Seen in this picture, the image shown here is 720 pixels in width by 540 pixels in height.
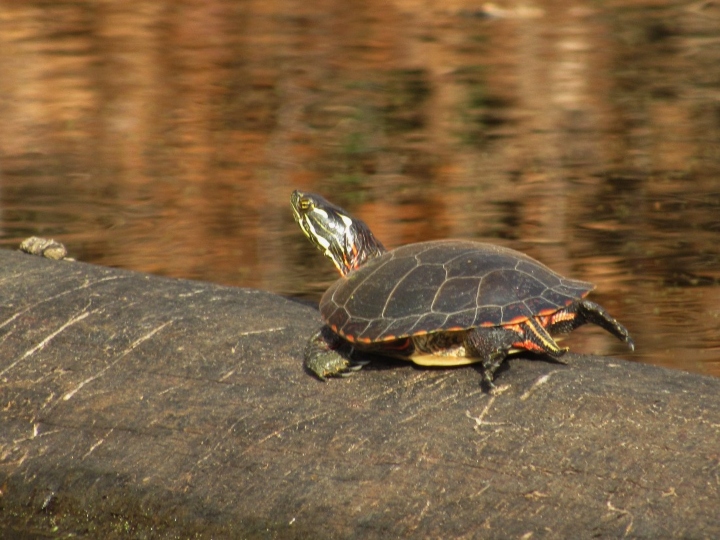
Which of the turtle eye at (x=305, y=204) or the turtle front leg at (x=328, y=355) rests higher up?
the turtle eye at (x=305, y=204)

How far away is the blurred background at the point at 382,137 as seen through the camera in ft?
25.4

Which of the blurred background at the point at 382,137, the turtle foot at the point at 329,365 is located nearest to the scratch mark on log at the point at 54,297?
the turtle foot at the point at 329,365

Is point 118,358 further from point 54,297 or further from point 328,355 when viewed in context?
point 328,355

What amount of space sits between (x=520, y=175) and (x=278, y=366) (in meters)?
5.46

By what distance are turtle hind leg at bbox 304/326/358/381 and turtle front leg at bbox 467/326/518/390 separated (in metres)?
0.57

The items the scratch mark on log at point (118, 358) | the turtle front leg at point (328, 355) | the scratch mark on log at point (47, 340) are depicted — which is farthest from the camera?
the scratch mark on log at point (47, 340)

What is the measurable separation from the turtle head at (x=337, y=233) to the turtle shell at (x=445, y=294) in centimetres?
67

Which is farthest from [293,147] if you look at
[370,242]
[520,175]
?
[370,242]

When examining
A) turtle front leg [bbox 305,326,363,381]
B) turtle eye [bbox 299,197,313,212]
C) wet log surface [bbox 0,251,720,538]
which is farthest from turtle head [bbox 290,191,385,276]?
turtle front leg [bbox 305,326,363,381]

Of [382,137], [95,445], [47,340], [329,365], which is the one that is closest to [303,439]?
[329,365]

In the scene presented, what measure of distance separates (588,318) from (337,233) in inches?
54.8

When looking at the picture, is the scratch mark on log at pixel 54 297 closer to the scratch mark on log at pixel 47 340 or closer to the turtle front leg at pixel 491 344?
the scratch mark on log at pixel 47 340

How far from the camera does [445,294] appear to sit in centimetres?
412

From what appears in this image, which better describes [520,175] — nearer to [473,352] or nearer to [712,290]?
[712,290]
